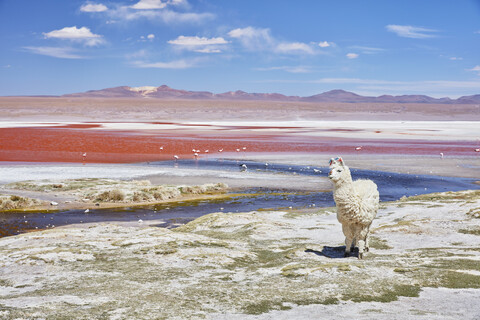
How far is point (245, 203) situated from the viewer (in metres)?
25.8

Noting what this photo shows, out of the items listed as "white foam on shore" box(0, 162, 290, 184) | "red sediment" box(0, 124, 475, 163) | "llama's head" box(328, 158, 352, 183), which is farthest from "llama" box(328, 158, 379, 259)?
"red sediment" box(0, 124, 475, 163)

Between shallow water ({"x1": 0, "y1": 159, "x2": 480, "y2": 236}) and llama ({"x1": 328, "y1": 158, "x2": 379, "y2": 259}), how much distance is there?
1012 cm

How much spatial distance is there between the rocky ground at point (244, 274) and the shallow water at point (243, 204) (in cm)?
588

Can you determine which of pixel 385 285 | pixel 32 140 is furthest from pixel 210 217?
pixel 32 140

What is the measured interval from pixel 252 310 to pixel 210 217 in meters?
10.7

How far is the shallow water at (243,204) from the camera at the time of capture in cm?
2164

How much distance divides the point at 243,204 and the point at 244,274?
48.6 ft

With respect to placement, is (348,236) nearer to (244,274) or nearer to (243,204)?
(244,274)

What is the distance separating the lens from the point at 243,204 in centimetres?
2558

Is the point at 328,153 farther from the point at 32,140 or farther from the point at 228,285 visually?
the point at 228,285

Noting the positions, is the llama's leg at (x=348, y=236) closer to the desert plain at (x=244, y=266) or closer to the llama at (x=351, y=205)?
the llama at (x=351, y=205)

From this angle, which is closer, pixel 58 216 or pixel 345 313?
pixel 345 313

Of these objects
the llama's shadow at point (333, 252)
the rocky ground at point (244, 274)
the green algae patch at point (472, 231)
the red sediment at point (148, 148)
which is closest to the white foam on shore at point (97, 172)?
the red sediment at point (148, 148)

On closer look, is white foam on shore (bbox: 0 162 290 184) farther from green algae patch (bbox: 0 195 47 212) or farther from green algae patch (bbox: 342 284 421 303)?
green algae patch (bbox: 342 284 421 303)
